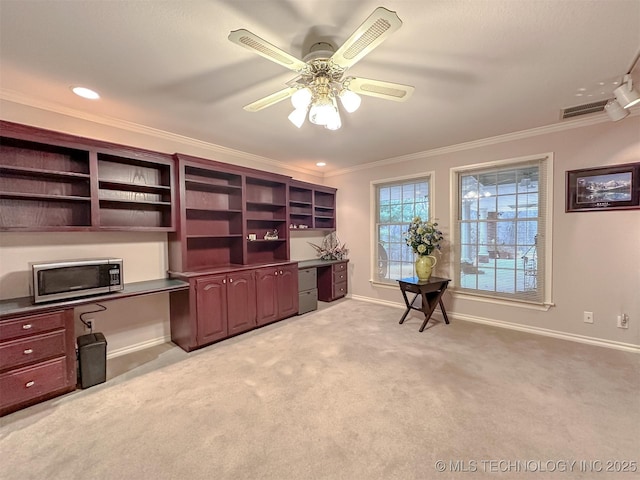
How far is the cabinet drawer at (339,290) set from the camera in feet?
16.2

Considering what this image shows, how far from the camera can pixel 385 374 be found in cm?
246

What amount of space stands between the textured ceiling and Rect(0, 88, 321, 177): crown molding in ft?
0.07

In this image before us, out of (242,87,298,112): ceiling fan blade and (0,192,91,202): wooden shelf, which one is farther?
(0,192,91,202): wooden shelf

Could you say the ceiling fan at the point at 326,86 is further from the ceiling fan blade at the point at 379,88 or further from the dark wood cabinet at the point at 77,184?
the dark wood cabinet at the point at 77,184

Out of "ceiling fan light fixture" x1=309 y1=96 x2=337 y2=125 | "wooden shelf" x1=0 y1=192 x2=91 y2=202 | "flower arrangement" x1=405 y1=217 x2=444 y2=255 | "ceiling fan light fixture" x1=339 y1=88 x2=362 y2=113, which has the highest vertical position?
"ceiling fan light fixture" x1=339 y1=88 x2=362 y2=113

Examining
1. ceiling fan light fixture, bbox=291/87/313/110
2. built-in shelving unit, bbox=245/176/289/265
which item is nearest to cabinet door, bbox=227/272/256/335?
built-in shelving unit, bbox=245/176/289/265

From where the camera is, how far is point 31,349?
2.05 meters

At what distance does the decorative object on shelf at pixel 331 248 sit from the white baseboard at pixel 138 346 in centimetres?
284

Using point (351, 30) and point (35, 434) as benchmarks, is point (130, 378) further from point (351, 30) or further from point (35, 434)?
point (351, 30)

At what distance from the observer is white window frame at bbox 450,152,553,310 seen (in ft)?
10.6

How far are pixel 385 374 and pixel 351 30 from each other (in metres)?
2.65

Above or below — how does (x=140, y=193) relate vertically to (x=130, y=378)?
above

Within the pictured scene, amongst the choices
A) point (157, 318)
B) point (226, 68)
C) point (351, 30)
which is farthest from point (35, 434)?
point (351, 30)

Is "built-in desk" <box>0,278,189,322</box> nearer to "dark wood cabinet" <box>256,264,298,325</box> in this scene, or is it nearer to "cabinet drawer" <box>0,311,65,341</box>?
"cabinet drawer" <box>0,311,65,341</box>
